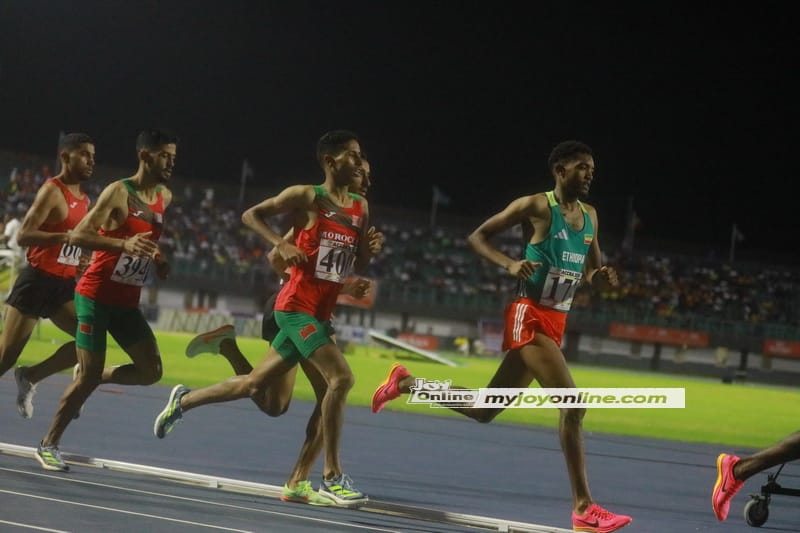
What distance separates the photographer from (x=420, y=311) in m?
54.3

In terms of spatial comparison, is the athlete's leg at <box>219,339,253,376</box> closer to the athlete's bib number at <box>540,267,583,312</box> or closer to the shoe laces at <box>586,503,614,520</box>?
the athlete's bib number at <box>540,267,583,312</box>

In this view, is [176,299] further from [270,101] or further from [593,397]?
[593,397]

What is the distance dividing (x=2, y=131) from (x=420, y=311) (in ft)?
88.1

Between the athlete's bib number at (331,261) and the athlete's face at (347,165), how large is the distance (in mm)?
447

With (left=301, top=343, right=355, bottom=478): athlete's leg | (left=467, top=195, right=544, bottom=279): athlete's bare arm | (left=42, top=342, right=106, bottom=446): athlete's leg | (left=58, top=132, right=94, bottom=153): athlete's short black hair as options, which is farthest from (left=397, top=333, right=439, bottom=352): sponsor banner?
(left=467, top=195, right=544, bottom=279): athlete's bare arm

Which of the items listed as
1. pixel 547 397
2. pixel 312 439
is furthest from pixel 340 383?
pixel 547 397

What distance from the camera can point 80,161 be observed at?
8.66 meters

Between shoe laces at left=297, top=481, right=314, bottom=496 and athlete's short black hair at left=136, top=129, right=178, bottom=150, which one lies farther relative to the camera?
athlete's short black hair at left=136, top=129, right=178, bottom=150

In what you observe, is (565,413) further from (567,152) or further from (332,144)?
(332,144)

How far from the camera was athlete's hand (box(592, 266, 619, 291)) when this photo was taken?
716 centimetres

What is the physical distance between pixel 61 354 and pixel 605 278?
14.9 ft

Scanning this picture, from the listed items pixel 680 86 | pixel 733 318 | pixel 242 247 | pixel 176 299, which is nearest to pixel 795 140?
pixel 680 86

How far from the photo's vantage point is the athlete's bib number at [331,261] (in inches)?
292

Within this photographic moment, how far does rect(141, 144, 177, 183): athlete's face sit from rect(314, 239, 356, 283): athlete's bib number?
1411 millimetres
